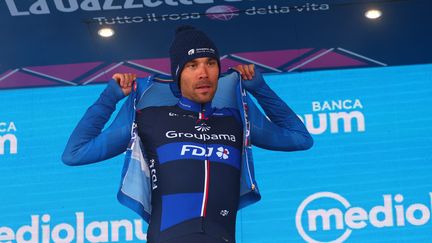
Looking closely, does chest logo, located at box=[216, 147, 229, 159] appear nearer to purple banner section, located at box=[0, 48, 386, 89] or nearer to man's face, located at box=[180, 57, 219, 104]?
man's face, located at box=[180, 57, 219, 104]

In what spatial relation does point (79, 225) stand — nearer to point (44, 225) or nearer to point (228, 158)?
point (44, 225)

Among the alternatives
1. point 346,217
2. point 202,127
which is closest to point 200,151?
point 202,127

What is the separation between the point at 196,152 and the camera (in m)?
3.64

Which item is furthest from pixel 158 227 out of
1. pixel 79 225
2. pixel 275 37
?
pixel 275 37

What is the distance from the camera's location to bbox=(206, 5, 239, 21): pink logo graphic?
17.2 feet

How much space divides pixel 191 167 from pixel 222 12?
1.81 meters

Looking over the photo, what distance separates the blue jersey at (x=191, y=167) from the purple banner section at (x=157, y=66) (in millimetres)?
1588

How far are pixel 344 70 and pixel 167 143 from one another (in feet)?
6.20

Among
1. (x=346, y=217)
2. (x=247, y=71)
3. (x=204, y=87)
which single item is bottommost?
(x=346, y=217)

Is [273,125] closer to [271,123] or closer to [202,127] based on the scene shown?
[271,123]

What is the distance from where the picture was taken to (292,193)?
17.0 ft

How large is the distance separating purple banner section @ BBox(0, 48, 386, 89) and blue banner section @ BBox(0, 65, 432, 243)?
0.04m

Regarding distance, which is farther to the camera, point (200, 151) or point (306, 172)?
point (306, 172)

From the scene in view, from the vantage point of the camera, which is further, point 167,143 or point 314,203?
point 314,203
